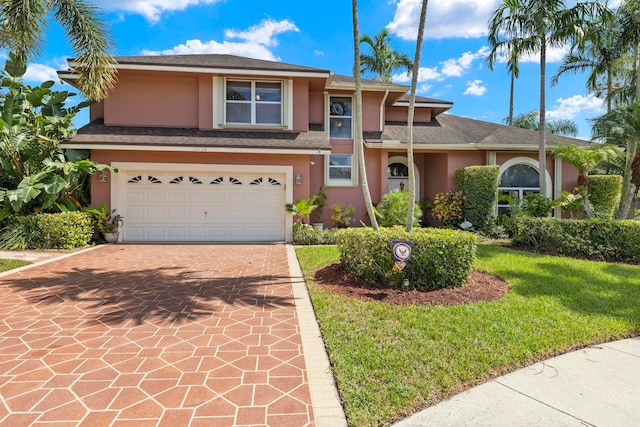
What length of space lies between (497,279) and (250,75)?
10540 mm

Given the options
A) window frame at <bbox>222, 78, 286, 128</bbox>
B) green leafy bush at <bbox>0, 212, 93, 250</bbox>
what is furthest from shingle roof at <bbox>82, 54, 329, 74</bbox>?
green leafy bush at <bbox>0, 212, 93, 250</bbox>

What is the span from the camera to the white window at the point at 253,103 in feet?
42.3

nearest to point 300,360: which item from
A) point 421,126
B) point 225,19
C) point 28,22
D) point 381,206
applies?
point 381,206

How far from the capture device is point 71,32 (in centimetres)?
970

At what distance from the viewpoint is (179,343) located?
396 centimetres

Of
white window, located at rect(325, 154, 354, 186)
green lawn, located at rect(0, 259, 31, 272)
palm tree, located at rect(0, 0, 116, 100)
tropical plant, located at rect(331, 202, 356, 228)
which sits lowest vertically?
green lawn, located at rect(0, 259, 31, 272)

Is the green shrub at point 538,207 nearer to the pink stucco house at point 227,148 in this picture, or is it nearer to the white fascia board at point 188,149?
the pink stucco house at point 227,148

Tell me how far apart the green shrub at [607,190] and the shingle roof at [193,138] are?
1128 centimetres

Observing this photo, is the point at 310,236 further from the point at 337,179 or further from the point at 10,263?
the point at 10,263

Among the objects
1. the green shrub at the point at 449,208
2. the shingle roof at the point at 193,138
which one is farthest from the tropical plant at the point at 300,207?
the green shrub at the point at 449,208

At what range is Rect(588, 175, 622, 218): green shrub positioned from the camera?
13664mm

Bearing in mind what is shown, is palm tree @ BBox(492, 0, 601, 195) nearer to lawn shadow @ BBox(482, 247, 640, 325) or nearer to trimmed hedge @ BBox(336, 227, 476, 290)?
lawn shadow @ BBox(482, 247, 640, 325)

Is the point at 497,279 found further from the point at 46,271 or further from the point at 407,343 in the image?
the point at 46,271

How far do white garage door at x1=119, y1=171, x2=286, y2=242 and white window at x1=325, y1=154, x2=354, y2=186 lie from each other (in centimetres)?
276
